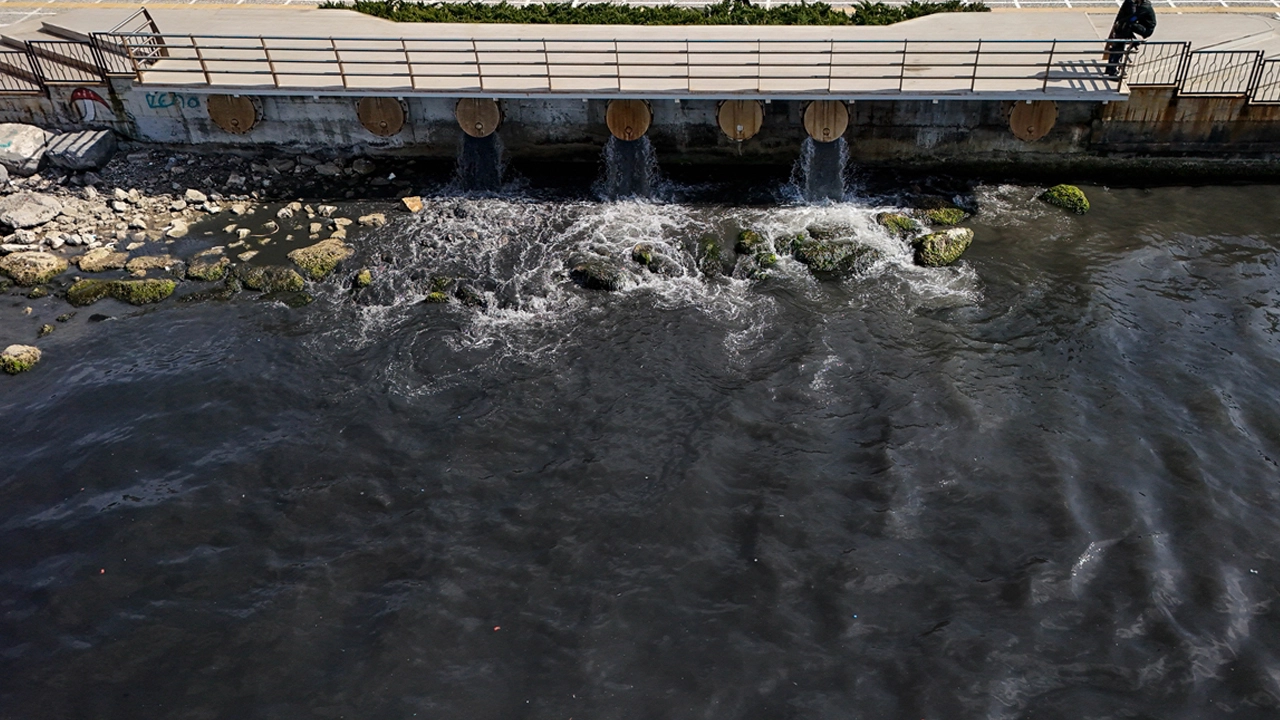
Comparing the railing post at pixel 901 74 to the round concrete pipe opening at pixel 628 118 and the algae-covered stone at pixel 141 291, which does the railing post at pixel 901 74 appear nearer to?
the round concrete pipe opening at pixel 628 118

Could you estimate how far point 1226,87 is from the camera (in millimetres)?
27766

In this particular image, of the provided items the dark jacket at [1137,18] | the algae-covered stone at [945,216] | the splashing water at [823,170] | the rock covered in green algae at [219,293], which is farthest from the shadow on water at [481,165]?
the dark jacket at [1137,18]

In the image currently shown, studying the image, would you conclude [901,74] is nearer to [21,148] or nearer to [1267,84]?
[1267,84]

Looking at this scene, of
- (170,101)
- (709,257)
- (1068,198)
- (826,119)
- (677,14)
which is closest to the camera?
(709,257)

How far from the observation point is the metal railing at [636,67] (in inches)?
1052

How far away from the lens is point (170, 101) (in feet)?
96.6

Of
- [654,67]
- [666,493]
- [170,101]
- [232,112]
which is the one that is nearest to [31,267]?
[170,101]

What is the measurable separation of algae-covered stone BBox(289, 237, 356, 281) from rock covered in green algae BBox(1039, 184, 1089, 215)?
→ 21.0 meters

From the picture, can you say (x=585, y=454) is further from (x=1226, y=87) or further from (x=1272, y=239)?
(x=1226, y=87)

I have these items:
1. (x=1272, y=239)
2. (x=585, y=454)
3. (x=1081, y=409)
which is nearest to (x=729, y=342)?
(x=585, y=454)

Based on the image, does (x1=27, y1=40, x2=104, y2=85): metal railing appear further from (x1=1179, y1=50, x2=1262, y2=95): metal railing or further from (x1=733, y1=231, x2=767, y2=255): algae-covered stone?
(x1=1179, y1=50, x2=1262, y2=95): metal railing

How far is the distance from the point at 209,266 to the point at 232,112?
6216 mm

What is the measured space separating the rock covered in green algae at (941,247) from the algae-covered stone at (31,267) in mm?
24116

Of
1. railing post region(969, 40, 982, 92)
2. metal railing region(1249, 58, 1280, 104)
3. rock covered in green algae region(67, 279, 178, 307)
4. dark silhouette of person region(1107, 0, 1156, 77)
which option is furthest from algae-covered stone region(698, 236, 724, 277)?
metal railing region(1249, 58, 1280, 104)
